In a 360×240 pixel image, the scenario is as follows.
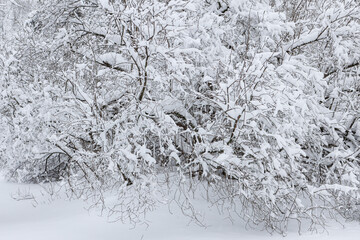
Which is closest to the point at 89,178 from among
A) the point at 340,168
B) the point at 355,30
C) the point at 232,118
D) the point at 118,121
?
the point at 118,121

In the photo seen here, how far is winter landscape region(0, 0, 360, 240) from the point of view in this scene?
15.5 feet

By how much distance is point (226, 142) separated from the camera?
4.89 meters

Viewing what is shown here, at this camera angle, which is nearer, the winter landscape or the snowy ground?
the winter landscape

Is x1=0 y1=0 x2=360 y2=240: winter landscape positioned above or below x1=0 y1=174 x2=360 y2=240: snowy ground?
above

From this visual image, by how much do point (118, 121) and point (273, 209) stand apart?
2.39m

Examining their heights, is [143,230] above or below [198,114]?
below

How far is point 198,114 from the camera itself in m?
6.00

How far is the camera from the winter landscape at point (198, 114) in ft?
15.5

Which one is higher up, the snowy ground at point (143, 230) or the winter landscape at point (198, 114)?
the winter landscape at point (198, 114)

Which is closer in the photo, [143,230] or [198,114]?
[143,230]

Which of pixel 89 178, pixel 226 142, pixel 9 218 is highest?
Answer: pixel 226 142

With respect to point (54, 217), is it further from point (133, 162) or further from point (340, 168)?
point (340, 168)

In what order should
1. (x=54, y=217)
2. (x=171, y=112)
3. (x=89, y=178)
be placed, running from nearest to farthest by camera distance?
(x=171, y=112), (x=89, y=178), (x=54, y=217)

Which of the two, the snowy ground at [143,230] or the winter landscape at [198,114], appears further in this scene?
the snowy ground at [143,230]
